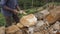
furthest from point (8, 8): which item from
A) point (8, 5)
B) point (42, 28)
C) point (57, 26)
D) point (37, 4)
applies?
point (37, 4)

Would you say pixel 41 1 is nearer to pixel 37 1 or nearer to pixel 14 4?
pixel 37 1

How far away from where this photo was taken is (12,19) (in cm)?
477

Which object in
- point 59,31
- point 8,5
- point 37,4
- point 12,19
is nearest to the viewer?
point 59,31

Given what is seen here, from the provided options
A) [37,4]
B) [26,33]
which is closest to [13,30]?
[26,33]

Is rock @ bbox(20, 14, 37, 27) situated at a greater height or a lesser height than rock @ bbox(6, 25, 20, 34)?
greater

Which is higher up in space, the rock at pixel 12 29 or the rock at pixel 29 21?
the rock at pixel 29 21

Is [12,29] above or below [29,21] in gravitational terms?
below

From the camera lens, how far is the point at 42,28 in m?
4.11

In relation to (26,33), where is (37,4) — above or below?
below

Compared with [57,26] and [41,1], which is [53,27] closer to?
[57,26]

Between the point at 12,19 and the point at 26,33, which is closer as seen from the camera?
the point at 26,33

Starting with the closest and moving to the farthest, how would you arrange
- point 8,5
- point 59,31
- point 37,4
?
point 59,31
point 8,5
point 37,4

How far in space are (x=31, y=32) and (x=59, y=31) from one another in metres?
0.59

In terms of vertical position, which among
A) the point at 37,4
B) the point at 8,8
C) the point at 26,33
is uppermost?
the point at 8,8
